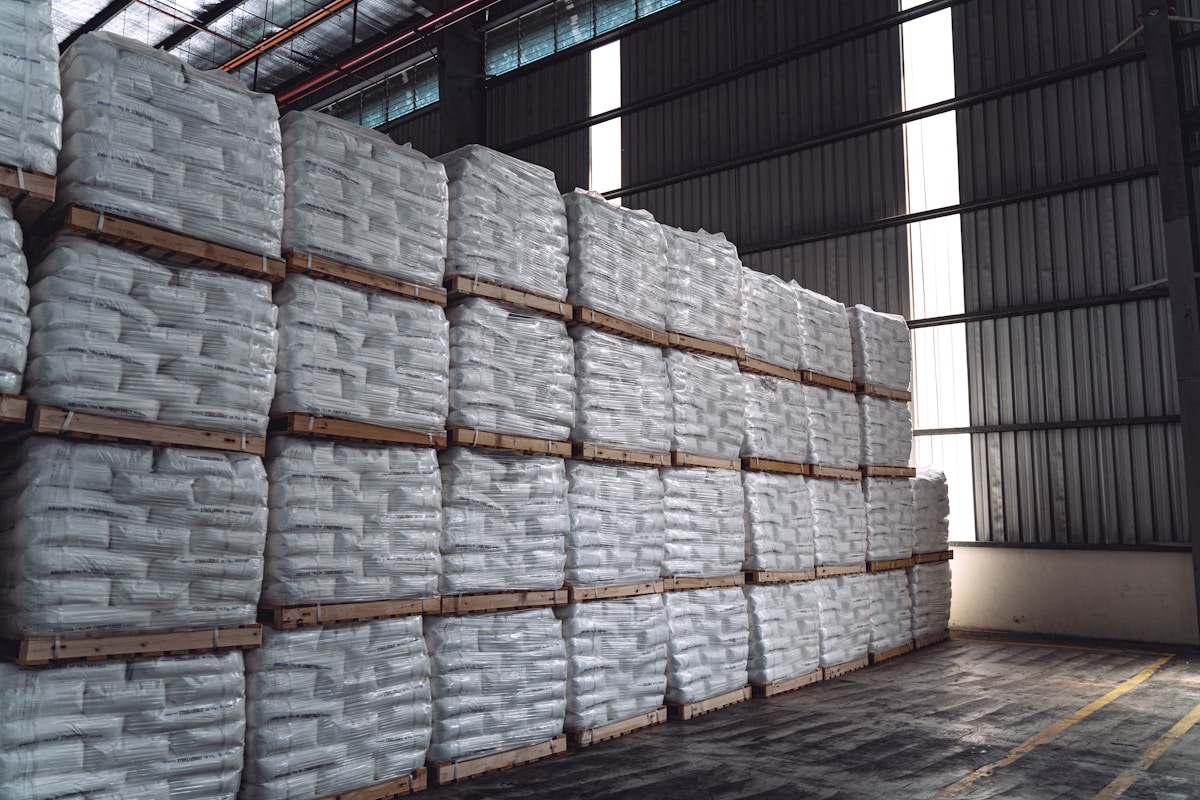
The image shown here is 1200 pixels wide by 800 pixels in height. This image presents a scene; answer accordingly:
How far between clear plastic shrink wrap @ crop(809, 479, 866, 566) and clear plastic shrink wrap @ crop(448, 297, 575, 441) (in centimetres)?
350

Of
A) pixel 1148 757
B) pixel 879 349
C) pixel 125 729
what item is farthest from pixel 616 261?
pixel 1148 757

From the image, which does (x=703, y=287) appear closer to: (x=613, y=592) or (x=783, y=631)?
(x=613, y=592)

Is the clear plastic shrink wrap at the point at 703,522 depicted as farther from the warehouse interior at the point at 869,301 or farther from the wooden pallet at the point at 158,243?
the wooden pallet at the point at 158,243

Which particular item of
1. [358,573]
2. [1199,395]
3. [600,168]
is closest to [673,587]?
[358,573]

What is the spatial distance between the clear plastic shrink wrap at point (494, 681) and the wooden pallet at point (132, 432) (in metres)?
1.52

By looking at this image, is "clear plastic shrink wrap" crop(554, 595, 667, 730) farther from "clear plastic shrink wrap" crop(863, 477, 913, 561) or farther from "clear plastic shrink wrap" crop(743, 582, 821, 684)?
"clear plastic shrink wrap" crop(863, 477, 913, 561)

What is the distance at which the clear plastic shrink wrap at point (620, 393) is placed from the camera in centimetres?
610

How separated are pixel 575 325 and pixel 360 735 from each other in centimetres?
297

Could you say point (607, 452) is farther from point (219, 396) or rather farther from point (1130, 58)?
point (1130, 58)

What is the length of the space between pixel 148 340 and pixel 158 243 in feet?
1.45

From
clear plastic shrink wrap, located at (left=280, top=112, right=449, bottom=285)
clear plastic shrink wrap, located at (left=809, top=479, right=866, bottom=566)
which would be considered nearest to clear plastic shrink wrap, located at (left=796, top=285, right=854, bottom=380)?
clear plastic shrink wrap, located at (left=809, top=479, right=866, bottom=566)

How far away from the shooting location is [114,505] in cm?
379

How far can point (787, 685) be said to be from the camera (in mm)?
7660

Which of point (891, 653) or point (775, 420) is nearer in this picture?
point (775, 420)
